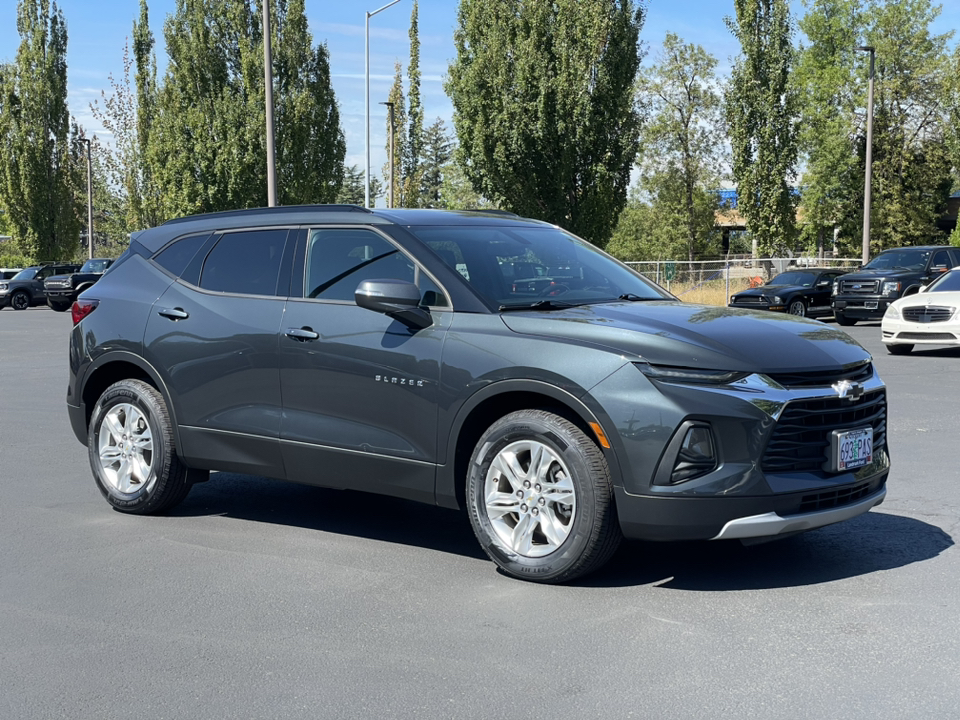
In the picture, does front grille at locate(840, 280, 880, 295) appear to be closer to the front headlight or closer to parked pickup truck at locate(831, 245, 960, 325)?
parked pickup truck at locate(831, 245, 960, 325)

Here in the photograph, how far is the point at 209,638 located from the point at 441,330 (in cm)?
185

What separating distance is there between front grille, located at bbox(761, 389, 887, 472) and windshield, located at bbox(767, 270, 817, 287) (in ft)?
85.3

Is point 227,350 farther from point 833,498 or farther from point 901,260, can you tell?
point 901,260

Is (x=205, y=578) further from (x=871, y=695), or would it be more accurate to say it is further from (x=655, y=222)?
(x=655, y=222)

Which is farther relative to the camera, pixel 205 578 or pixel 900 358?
pixel 900 358

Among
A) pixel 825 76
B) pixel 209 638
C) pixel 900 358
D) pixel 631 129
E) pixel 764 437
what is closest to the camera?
pixel 209 638

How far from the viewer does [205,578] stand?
5.52 m

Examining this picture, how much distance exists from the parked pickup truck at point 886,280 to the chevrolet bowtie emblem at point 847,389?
22528 millimetres

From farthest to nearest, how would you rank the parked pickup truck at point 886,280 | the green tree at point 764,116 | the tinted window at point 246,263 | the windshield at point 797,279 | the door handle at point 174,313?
1. the green tree at point 764,116
2. the windshield at point 797,279
3. the parked pickup truck at point 886,280
4. the door handle at point 174,313
5. the tinted window at point 246,263

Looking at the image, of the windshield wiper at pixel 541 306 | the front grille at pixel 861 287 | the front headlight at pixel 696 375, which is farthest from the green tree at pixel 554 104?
the front headlight at pixel 696 375

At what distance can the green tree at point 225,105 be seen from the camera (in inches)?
1764

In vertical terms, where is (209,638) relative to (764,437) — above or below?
below

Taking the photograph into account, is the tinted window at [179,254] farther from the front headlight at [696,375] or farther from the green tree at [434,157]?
the green tree at [434,157]

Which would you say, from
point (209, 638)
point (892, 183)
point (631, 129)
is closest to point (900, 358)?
point (209, 638)
